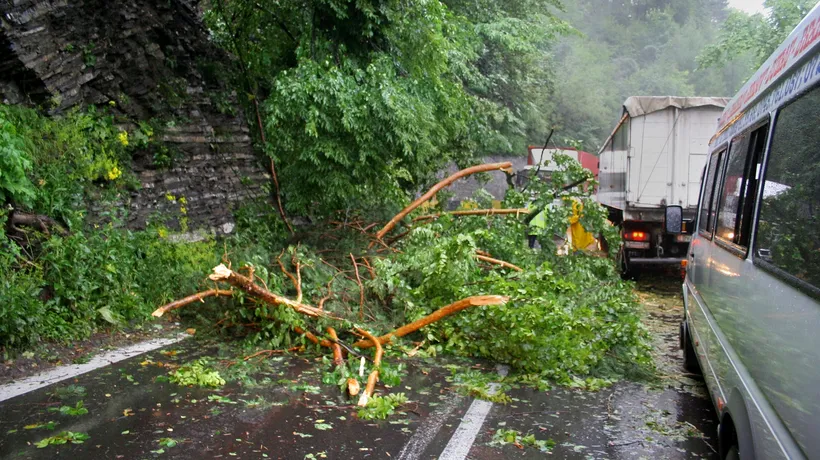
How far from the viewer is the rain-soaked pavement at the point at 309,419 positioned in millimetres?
4633

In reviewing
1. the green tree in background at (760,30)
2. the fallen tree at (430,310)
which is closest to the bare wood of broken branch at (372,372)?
the fallen tree at (430,310)

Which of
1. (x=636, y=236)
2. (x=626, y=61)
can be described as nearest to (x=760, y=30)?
(x=636, y=236)

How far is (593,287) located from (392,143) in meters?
3.39

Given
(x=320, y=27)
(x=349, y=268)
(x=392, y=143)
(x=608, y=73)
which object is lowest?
(x=349, y=268)

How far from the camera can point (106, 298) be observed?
7.37 meters

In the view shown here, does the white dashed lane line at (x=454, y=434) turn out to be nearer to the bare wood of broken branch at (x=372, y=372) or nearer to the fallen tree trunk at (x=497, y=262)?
the bare wood of broken branch at (x=372, y=372)

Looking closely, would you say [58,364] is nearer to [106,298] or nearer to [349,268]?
[106,298]

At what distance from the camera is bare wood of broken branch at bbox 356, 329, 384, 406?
562 centimetres

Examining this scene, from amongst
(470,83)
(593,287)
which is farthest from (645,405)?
(470,83)

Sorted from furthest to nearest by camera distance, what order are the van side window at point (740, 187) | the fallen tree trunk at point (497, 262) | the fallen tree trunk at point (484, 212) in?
the fallen tree trunk at point (484, 212) → the fallen tree trunk at point (497, 262) → the van side window at point (740, 187)

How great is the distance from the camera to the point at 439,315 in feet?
23.5

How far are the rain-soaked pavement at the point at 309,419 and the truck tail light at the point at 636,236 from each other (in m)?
7.89

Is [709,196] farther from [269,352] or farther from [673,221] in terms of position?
[269,352]

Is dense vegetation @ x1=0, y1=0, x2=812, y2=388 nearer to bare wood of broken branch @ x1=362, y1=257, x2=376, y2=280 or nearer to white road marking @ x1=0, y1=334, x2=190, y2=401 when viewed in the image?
bare wood of broken branch @ x1=362, y1=257, x2=376, y2=280
